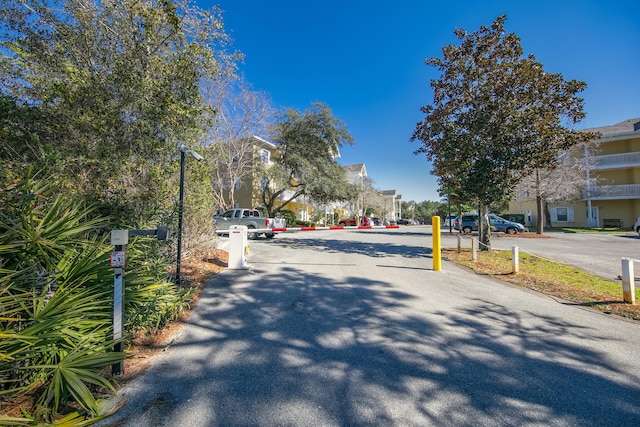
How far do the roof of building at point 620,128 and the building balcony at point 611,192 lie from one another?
509cm

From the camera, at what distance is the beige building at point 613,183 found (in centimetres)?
2709

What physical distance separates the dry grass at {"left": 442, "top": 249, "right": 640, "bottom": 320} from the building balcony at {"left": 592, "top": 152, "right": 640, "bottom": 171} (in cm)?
2489

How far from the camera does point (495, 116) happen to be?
10.5 meters

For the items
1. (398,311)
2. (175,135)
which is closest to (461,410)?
(398,311)

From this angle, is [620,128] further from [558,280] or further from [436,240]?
[436,240]

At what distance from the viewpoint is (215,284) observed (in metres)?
6.69

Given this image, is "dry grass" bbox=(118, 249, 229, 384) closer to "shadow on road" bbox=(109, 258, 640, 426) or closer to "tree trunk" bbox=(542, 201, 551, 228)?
"shadow on road" bbox=(109, 258, 640, 426)

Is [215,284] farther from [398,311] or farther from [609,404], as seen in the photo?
[609,404]

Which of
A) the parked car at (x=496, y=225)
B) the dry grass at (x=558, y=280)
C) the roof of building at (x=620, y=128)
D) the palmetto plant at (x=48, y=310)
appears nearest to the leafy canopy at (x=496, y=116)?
the dry grass at (x=558, y=280)

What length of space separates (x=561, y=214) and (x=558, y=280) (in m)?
33.0

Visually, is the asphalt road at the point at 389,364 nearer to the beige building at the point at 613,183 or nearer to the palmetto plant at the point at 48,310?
the palmetto plant at the point at 48,310

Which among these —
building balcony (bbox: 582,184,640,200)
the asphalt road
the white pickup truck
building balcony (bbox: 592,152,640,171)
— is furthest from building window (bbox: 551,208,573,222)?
the asphalt road

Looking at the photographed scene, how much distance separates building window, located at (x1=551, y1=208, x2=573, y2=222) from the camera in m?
31.8

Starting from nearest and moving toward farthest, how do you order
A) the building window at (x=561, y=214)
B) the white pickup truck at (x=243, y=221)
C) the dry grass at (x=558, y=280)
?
the dry grass at (x=558, y=280) < the white pickup truck at (x=243, y=221) < the building window at (x=561, y=214)
